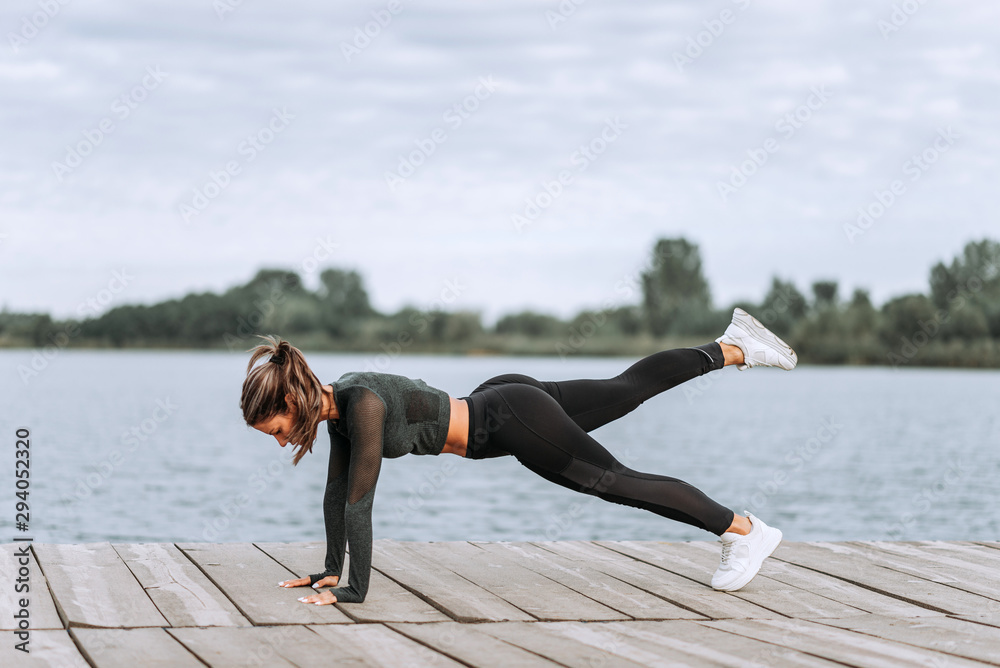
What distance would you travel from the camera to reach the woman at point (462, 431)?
3.53 meters

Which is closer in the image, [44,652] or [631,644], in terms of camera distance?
[44,652]

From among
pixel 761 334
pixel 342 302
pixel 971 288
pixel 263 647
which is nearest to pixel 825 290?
pixel 971 288

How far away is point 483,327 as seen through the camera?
219 ft

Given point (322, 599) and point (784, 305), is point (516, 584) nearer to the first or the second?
point (322, 599)

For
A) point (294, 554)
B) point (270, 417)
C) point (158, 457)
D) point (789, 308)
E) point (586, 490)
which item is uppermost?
point (789, 308)

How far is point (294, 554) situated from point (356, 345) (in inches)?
2394

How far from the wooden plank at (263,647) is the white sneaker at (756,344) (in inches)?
84.4

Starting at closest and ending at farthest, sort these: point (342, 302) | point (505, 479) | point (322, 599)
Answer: point (322, 599), point (505, 479), point (342, 302)

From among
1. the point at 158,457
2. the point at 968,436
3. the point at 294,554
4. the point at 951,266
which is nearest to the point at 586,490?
the point at 294,554

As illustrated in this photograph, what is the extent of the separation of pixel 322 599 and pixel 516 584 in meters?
0.81

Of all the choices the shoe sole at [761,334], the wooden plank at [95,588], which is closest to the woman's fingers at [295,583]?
→ the wooden plank at [95,588]

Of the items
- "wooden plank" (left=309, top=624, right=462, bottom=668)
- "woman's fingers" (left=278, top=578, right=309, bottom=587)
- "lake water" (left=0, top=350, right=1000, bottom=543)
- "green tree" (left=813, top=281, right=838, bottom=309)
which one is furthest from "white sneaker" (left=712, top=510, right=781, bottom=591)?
"green tree" (left=813, top=281, right=838, bottom=309)

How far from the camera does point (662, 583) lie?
4.08m

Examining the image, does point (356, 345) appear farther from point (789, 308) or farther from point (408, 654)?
point (408, 654)
